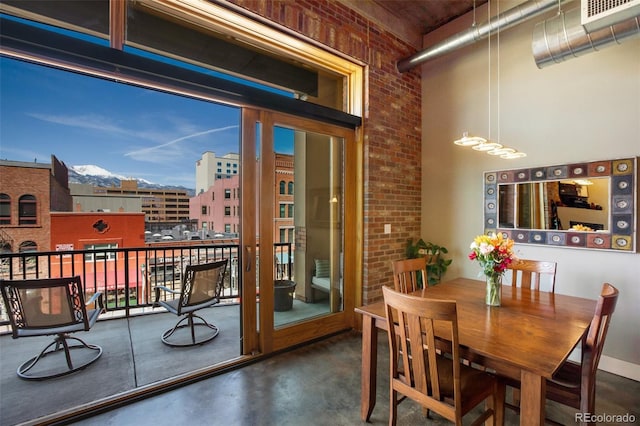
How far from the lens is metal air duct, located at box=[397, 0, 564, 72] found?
2643 millimetres

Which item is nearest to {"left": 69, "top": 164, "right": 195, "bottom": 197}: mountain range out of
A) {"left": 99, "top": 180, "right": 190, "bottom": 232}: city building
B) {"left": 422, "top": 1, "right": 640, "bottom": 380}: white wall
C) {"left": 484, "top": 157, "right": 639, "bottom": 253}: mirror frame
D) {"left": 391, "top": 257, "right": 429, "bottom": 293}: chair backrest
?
{"left": 99, "top": 180, "right": 190, "bottom": 232}: city building

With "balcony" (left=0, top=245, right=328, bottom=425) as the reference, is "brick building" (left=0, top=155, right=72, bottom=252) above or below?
above

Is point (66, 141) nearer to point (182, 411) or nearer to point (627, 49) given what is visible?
point (182, 411)

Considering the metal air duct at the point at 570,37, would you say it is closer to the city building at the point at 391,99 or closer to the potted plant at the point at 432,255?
the city building at the point at 391,99

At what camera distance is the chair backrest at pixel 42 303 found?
2.48 meters

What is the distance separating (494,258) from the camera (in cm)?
203

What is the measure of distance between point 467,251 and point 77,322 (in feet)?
14.1

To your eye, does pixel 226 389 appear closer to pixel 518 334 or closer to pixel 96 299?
pixel 96 299

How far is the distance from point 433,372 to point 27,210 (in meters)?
4.16

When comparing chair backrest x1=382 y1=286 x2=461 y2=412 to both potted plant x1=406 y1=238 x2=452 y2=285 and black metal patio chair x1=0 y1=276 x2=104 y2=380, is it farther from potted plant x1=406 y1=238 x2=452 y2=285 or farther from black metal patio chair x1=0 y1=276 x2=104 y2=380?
black metal patio chair x1=0 y1=276 x2=104 y2=380

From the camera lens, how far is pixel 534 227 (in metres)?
3.10

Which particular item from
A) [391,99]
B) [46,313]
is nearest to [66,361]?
[46,313]

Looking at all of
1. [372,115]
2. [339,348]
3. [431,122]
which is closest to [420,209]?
[431,122]

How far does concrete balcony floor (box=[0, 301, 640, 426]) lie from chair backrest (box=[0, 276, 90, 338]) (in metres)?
0.45
